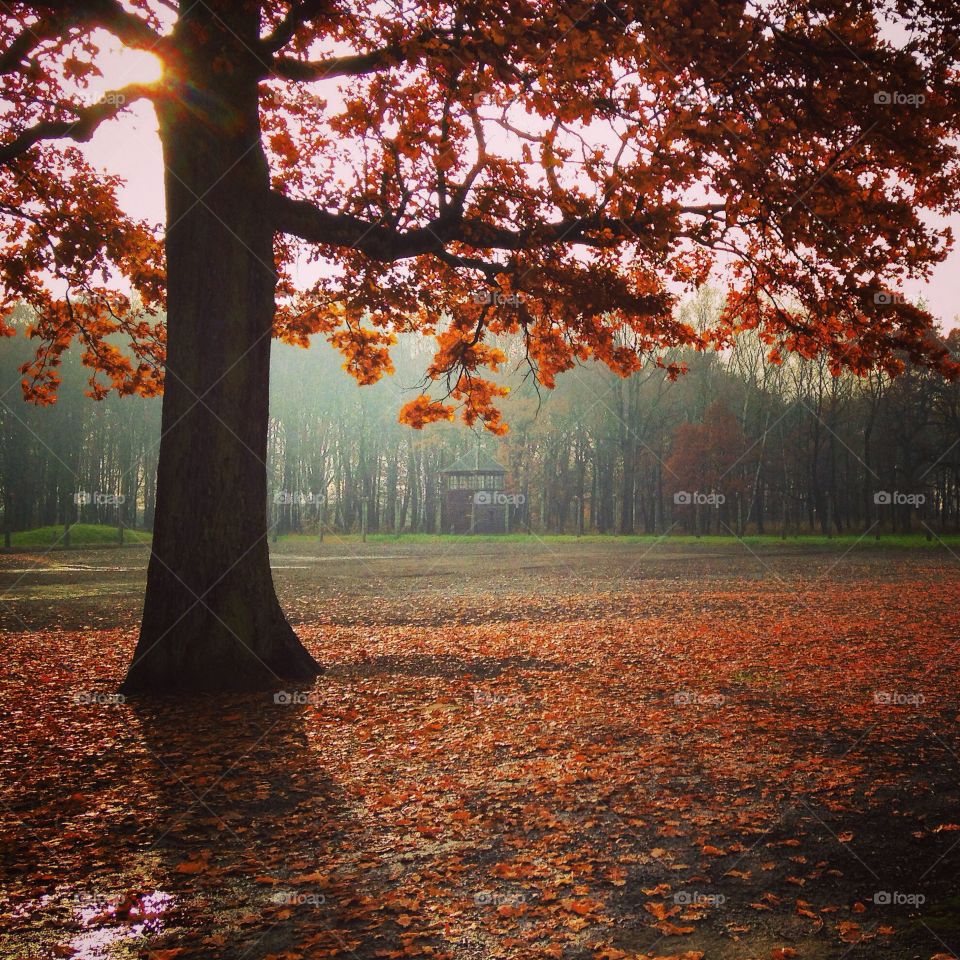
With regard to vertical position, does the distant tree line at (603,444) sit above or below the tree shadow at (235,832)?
above

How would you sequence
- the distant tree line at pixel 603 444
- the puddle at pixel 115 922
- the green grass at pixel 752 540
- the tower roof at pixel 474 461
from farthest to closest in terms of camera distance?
the tower roof at pixel 474 461 → the distant tree line at pixel 603 444 → the green grass at pixel 752 540 → the puddle at pixel 115 922

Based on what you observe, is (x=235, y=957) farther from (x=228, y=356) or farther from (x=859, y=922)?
(x=228, y=356)

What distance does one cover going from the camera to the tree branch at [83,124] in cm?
907

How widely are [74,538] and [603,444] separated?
3651 cm

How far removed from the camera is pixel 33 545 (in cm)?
4244

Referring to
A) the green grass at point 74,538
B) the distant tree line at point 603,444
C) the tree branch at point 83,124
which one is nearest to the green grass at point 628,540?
the green grass at point 74,538

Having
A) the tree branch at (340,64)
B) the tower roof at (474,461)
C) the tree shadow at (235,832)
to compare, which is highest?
the tree branch at (340,64)

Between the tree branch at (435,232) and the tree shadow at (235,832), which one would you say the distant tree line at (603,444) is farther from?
the tree shadow at (235,832)

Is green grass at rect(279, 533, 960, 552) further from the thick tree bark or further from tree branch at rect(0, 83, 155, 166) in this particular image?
tree branch at rect(0, 83, 155, 166)

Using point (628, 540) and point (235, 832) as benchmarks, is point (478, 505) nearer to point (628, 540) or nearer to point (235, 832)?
point (628, 540)

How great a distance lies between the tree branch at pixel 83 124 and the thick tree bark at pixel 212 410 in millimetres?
628

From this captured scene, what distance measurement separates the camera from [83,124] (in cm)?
949

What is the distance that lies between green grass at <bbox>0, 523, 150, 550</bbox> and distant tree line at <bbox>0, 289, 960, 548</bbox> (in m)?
1.45

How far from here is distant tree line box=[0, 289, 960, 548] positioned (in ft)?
163
